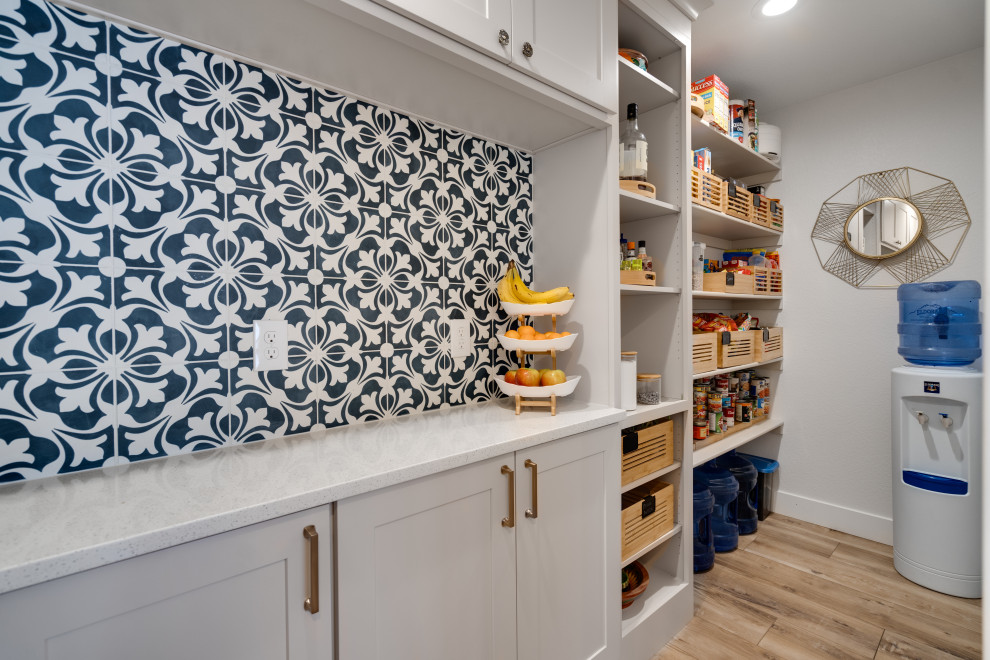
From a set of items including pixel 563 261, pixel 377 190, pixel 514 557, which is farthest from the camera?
pixel 563 261

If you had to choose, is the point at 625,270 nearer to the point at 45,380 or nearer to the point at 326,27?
the point at 326,27

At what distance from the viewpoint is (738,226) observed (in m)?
2.68

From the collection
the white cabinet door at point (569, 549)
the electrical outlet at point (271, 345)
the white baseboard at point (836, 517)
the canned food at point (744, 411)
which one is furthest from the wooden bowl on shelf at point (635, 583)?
the white baseboard at point (836, 517)

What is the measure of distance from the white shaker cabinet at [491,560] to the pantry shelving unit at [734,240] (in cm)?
97

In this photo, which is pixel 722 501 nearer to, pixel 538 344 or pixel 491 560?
pixel 538 344

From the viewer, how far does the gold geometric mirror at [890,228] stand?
238 cm

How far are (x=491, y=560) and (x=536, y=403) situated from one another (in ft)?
1.72

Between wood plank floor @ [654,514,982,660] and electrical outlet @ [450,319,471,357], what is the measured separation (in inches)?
53.0

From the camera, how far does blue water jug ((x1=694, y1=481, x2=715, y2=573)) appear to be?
224cm

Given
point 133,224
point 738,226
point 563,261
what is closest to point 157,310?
point 133,224

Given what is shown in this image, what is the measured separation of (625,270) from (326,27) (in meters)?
1.20

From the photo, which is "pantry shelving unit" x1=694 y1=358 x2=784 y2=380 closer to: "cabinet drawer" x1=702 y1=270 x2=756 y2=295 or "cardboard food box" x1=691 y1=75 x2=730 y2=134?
"cabinet drawer" x1=702 y1=270 x2=756 y2=295

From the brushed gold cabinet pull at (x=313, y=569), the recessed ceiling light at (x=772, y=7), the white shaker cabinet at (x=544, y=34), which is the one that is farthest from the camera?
the recessed ceiling light at (x=772, y=7)

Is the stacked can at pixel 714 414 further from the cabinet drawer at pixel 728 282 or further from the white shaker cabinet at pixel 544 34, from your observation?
the white shaker cabinet at pixel 544 34
